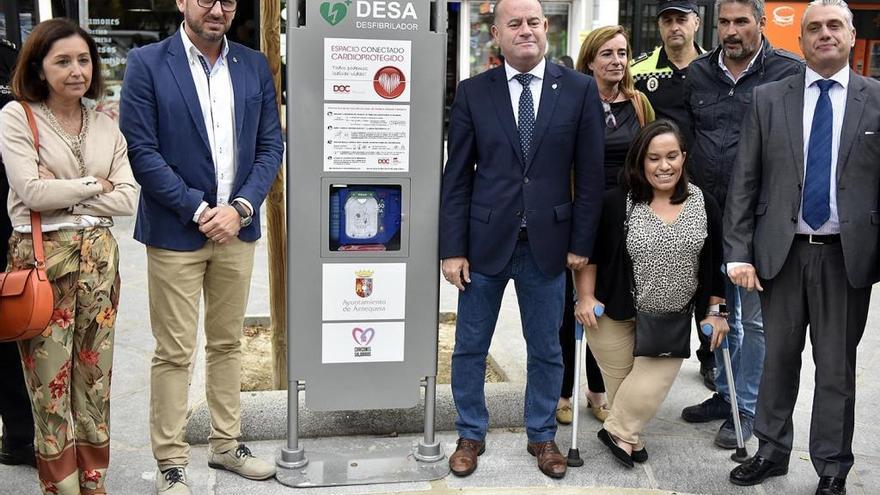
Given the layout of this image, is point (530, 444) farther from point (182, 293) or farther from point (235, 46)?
point (235, 46)

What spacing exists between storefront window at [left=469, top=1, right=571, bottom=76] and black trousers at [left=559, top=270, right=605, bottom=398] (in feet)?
39.1

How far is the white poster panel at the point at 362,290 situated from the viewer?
388cm

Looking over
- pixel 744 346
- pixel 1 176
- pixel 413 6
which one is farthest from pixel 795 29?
pixel 1 176

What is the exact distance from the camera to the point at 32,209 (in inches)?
124

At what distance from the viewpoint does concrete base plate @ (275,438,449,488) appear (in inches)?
154

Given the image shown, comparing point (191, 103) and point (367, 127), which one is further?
point (367, 127)

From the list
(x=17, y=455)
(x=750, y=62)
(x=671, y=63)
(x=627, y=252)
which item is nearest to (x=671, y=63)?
(x=671, y=63)

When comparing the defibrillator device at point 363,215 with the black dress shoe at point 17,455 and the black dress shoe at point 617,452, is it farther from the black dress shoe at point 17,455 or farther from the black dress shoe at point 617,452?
the black dress shoe at point 17,455

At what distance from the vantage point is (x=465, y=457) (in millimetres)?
4043

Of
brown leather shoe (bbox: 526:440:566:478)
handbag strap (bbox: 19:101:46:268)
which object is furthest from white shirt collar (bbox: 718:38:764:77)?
handbag strap (bbox: 19:101:46:268)

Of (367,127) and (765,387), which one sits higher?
(367,127)

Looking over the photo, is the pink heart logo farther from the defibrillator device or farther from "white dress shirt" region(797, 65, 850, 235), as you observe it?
"white dress shirt" region(797, 65, 850, 235)

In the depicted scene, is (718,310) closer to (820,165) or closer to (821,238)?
→ (821,238)

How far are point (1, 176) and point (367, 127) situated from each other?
1473 mm
